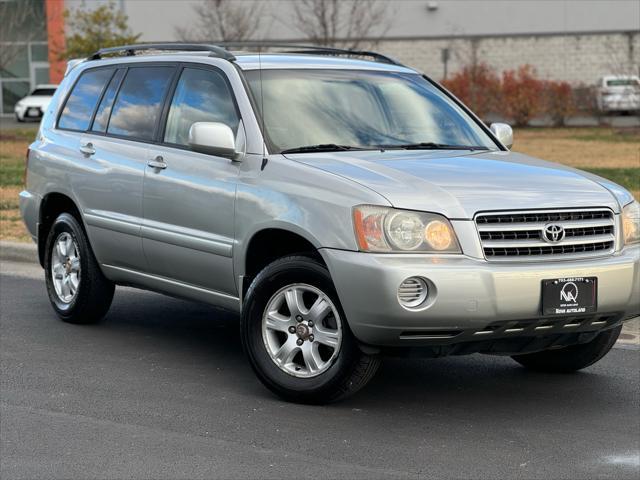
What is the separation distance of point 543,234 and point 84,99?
3842mm

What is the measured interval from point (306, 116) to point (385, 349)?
5.10 ft

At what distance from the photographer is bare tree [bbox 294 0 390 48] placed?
41.7 metres

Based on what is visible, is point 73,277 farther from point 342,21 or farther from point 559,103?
point 342,21

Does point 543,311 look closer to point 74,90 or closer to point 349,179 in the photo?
point 349,179

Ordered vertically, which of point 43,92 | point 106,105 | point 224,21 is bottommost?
point 43,92

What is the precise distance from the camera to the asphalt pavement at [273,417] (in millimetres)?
5133

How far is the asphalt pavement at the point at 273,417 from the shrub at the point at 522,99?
34.3 metres

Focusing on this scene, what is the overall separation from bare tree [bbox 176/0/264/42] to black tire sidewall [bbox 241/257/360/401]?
1416 inches

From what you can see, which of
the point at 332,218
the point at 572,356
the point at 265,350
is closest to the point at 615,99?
the point at 572,356

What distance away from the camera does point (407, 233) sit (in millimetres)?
5691

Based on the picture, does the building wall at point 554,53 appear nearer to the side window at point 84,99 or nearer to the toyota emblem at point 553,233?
the side window at point 84,99

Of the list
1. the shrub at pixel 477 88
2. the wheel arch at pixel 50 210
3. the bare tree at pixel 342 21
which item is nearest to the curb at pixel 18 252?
the wheel arch at pixel 50 210

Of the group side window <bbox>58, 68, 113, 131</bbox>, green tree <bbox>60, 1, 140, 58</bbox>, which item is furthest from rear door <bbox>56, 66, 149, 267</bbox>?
green tree <bbox>60, 1, 140, 58</bbox>

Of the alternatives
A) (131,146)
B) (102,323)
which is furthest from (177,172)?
(102,323)
